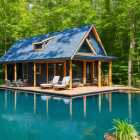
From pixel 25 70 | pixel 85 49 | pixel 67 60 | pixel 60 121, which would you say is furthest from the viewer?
pixel 25 70

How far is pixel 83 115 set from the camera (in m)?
7.92

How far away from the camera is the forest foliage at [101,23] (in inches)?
786

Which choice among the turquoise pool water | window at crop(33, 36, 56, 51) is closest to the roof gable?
window at crop(33, 36, 56, 51)

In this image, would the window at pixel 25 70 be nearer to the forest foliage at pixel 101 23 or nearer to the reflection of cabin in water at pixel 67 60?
the reflection of cabin in water at pixel 67 60

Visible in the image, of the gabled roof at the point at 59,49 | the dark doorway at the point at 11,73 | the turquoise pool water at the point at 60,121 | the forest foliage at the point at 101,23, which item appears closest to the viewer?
the turquoise pool water at the point at 60,121

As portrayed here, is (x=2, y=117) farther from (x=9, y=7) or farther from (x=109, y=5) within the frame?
(x=9, y=7)

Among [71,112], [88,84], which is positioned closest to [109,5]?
[88,84]

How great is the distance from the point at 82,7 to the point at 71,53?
1714cm

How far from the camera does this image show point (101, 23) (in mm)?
23062

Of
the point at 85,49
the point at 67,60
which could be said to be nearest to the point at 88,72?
the point at 85,49

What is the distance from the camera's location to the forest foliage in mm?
19969

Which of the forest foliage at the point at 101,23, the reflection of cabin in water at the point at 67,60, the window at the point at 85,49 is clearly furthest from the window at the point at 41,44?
the forest foliage at the point at 101,23

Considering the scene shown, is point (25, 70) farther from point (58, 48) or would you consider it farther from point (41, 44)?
point (58, 48)

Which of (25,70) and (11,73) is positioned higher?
(25,70)
